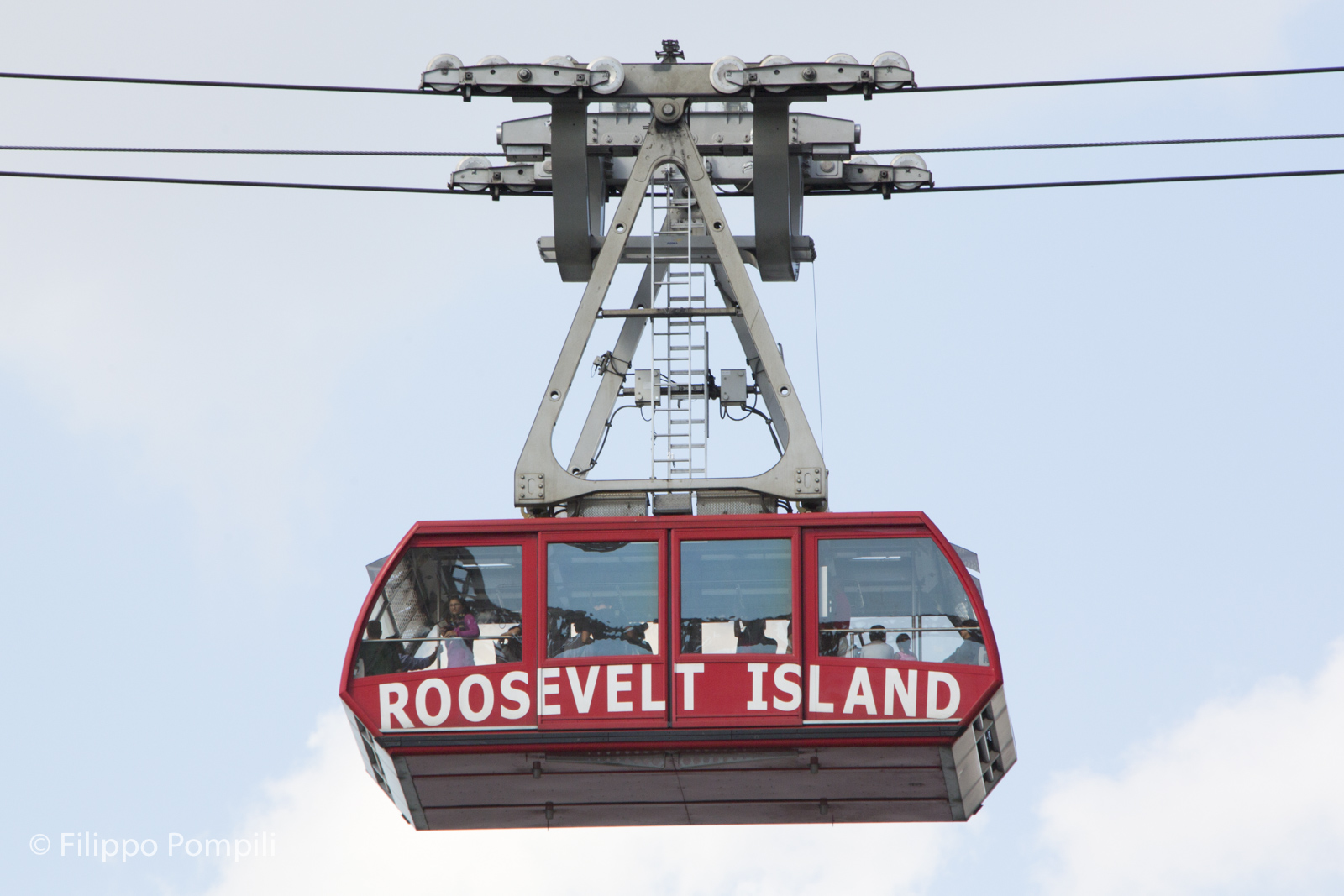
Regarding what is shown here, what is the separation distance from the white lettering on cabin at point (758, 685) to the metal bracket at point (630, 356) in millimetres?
2127

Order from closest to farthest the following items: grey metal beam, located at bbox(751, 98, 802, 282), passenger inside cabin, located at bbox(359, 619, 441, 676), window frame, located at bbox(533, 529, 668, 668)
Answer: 1. window frame, located at bbox(533, 529, 668, 668)
2. passenger inside cabin, located at bbox(359, 619, 441, 676)
3. grey metal beam, located at bbox(751, 98, 802, 282)

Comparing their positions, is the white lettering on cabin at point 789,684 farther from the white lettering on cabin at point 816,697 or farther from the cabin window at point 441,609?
the cabin window at point 441,609

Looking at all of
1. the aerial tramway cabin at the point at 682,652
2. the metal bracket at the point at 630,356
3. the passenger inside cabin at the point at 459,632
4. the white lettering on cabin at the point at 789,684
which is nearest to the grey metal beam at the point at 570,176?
the metal bracket at the point at 630,356

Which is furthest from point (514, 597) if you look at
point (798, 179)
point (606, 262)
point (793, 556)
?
point (798, 179)

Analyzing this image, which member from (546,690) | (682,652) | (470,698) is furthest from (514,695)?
(682,652)

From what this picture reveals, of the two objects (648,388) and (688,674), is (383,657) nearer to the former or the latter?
(688,674)

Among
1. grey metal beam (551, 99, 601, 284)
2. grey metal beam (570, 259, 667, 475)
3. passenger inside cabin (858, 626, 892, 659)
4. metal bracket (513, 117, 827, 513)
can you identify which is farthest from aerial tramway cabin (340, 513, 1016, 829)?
grey metal beam (551, 99, 601, 284)

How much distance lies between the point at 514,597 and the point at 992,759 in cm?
461

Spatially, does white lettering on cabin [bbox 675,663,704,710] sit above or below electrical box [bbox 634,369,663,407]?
below

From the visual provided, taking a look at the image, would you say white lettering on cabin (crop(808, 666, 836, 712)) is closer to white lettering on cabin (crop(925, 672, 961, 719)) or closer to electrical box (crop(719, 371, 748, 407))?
white lettering on cabin (crop(925, 672, 961, 719))

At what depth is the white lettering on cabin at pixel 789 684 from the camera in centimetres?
2147

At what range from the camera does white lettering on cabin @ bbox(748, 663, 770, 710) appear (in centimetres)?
2155

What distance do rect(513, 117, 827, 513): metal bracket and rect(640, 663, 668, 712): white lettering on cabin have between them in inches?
83.4

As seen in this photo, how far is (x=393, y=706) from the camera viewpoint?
Answer: 21953mm
